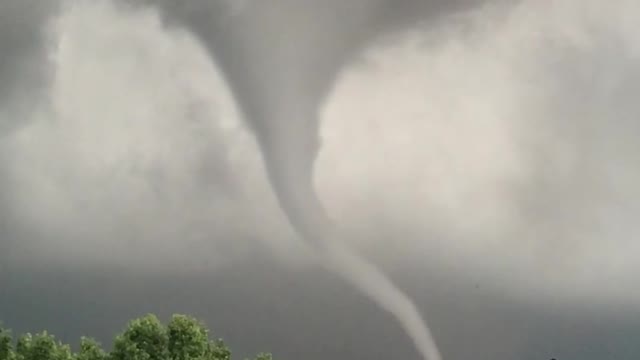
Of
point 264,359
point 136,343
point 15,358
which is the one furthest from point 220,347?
→ point 15,358

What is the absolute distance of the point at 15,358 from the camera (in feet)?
213

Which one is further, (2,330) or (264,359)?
Result: (264,359)

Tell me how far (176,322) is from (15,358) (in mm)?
9835

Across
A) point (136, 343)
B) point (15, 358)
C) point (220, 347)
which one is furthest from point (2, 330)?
point (220, 347)

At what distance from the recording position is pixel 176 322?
218ft

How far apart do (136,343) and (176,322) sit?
275 centimetres

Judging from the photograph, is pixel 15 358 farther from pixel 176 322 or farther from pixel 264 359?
pixel 264 359

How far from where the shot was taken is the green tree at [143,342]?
6506cm

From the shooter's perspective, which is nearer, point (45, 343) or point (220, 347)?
point (45, 343)

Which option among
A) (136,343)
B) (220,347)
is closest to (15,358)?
(136,343)

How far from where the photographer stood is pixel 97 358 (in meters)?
66.8

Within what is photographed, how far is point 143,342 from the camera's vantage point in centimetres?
6538

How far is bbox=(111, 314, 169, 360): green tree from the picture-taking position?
65.1m

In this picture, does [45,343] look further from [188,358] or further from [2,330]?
[188,358]
